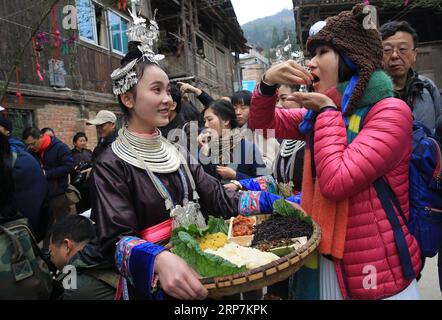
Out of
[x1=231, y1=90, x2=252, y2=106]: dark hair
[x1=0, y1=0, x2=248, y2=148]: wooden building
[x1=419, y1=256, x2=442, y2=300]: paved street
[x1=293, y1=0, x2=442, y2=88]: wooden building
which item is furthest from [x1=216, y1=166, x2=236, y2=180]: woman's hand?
[x1=293, y1=0, x2=442, y2=88]: wooden building

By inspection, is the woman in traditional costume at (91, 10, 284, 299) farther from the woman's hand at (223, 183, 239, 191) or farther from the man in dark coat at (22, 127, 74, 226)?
the man in dark coat at (22, 127, 74, 226)

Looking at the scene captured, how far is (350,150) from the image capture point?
4.48 feet

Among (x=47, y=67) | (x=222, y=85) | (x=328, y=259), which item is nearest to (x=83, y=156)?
(x=47, y=67)

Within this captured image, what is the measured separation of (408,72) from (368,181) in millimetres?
1485

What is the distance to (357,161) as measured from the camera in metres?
1.33

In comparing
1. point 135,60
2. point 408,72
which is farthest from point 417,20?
point 135,60

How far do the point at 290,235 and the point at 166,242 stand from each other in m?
0.56

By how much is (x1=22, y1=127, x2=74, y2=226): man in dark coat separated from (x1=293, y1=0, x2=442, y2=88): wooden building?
689 cm

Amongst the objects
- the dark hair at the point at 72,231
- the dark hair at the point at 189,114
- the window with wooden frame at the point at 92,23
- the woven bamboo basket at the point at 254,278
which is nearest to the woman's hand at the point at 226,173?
the dark hair at the point at 189,114

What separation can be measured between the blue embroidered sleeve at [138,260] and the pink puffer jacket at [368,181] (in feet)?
2.41

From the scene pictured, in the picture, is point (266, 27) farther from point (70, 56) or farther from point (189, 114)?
point (189, 114)

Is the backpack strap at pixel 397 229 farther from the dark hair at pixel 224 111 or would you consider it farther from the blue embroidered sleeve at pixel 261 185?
the dark hair at pixel 224 111

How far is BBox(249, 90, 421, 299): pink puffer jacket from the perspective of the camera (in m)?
1.35

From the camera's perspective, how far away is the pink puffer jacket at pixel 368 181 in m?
1.35
